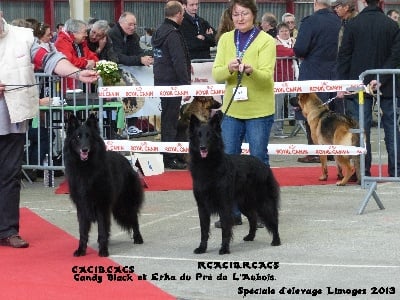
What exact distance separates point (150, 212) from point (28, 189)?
2.49 metres

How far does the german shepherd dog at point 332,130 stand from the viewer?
40.3ft

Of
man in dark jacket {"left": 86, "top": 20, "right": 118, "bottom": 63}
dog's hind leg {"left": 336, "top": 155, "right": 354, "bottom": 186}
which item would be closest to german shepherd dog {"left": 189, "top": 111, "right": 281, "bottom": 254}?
dog's hind leg {"left": 336, "top": 155, "right": 354, "bottom": 186}

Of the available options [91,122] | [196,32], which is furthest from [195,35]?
[91,122]

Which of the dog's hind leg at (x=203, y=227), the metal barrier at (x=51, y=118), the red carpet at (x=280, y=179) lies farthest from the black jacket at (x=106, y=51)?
the dog's hind leg at (x=203, y=227)

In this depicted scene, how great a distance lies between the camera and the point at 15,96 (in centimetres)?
888

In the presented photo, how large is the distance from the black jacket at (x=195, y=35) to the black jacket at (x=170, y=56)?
5.72ft

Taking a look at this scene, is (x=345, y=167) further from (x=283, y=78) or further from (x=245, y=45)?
(x=283, y=78)

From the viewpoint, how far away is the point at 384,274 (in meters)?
7.60

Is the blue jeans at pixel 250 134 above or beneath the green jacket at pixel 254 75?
beneath

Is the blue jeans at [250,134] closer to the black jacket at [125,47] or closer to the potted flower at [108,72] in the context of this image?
the potted flower at [108,72]

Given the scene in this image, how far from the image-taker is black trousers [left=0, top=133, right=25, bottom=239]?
9.06 metres

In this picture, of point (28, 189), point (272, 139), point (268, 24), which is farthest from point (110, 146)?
point (268, 24)

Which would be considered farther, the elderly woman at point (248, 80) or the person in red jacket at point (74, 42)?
the person in red jacket at point (74, 42)

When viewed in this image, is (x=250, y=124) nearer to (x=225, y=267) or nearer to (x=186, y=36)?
(x=225, y=267)
